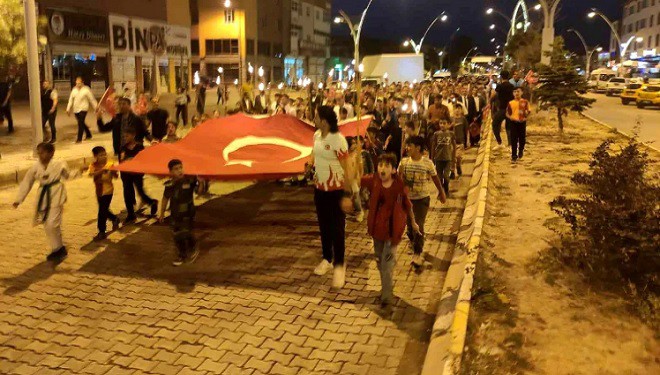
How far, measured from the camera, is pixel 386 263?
608 centimetres

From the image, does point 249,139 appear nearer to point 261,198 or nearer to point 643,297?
point 261,198

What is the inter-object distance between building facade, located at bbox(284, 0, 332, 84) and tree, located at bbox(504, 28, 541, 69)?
98.9ft

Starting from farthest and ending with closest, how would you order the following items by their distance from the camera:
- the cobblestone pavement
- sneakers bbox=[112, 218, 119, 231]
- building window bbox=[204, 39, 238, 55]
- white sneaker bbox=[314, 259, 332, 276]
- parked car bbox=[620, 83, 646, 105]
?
building window bbox=[204, 39, 238, 55], parked car bbox=[620, 83, 646, 105], sneakers bbox=[112, 218, 119, 231], white sneaker bbox=[314, 259, 332, 276], the cobblestone pavement

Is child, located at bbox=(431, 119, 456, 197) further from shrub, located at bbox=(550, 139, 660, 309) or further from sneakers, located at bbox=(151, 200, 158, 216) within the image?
sneakers, located at bbox=(151, 200, 158, 216)

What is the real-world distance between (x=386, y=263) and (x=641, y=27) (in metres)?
99.1

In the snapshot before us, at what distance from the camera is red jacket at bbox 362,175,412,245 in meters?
6.02

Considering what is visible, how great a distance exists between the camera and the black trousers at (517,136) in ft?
44.5

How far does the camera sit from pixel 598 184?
21.9 ft

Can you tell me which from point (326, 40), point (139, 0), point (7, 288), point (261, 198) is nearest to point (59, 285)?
point (7, 288)

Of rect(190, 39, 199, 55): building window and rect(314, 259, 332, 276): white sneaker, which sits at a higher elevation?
rect(190, 39, 199, 55): building window

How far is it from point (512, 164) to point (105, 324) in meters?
10.3

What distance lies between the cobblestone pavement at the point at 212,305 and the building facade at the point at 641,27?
79.8 metres

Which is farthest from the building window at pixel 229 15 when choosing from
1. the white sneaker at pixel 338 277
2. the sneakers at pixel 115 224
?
the white sneaker at pixel 338 277

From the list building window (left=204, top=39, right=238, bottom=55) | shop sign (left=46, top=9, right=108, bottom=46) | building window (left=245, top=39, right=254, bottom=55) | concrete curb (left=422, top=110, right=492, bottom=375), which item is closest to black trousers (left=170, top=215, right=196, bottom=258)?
concrete curb (left=422, top=110, right=492, bottom=375)
